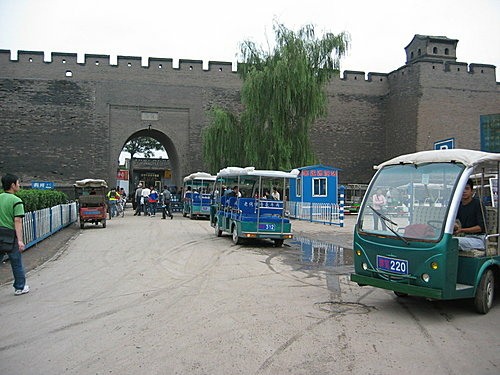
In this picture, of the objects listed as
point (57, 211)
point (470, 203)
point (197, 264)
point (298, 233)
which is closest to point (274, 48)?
point (298, 233)

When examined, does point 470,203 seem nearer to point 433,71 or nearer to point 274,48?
point 274,48

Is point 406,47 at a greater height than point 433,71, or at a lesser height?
greater

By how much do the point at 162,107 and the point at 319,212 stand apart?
1634 cm

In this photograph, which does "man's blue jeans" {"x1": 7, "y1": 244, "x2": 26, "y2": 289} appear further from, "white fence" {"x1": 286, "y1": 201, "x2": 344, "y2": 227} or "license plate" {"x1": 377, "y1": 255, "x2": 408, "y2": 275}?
"white fence" {"x1": 286, "y1": 201, "x2": 344, "y2": 227}

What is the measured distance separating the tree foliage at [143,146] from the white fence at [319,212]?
36.2 metres

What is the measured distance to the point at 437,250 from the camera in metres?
5.48

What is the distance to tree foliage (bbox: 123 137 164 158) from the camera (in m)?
57.1

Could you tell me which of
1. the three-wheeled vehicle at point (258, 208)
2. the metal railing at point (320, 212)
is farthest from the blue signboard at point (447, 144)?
the metal railing at point (320, 212)

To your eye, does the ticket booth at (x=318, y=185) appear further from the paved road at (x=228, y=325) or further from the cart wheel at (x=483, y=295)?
the cart wheel at (x=483, y=295)

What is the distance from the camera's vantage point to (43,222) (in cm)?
1317

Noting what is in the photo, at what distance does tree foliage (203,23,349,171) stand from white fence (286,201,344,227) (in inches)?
85.8

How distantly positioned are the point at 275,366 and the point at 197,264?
226 inches

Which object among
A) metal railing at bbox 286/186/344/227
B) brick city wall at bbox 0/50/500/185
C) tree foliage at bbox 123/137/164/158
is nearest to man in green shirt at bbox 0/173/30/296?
metal railing at bbox 286/186/344/227

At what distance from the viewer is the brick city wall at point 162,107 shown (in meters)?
31.0
